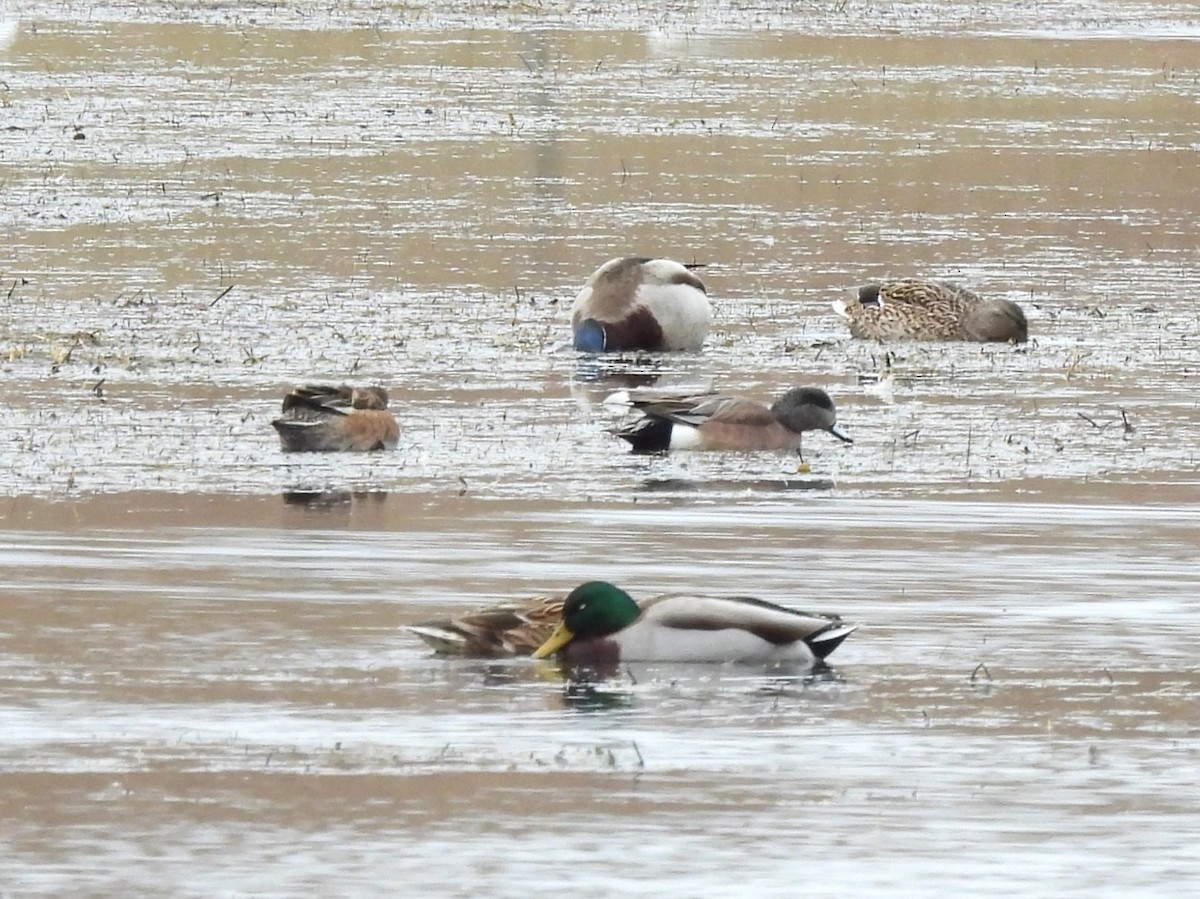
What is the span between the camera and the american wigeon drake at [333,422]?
11492 millimetres

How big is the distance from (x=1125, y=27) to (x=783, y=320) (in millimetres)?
23418

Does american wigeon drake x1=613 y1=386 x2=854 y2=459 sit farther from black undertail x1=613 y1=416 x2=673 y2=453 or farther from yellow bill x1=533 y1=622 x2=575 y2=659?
yellow bill x1=533 y1=622 x2=575 y2=659

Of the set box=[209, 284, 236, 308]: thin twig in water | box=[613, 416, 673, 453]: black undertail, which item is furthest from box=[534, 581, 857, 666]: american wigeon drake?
box=[209, 284, 236, 308]: thin twig in water

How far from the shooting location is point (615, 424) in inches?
491

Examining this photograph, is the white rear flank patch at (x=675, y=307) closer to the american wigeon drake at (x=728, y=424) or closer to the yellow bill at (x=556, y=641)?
the american wigeon drake at (x=728, y=424)

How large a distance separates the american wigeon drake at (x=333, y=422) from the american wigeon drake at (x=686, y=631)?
338 centimetres

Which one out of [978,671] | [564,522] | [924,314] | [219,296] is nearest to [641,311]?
[924,314]

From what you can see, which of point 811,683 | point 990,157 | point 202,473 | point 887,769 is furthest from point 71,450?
point 990,157

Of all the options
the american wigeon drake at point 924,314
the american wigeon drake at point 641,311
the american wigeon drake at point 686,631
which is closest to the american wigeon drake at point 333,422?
the american wigeon drake at point 641,311

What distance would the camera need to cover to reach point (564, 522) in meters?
10.1

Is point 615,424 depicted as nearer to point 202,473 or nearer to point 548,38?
point 202,473

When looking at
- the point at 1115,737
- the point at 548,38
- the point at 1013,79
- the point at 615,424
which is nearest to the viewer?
the point at 1115,737

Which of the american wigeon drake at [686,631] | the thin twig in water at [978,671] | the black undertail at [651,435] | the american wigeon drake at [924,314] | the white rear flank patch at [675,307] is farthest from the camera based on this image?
the american wigeon drake at [924,314]

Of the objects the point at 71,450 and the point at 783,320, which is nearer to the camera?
the point at 71,450
